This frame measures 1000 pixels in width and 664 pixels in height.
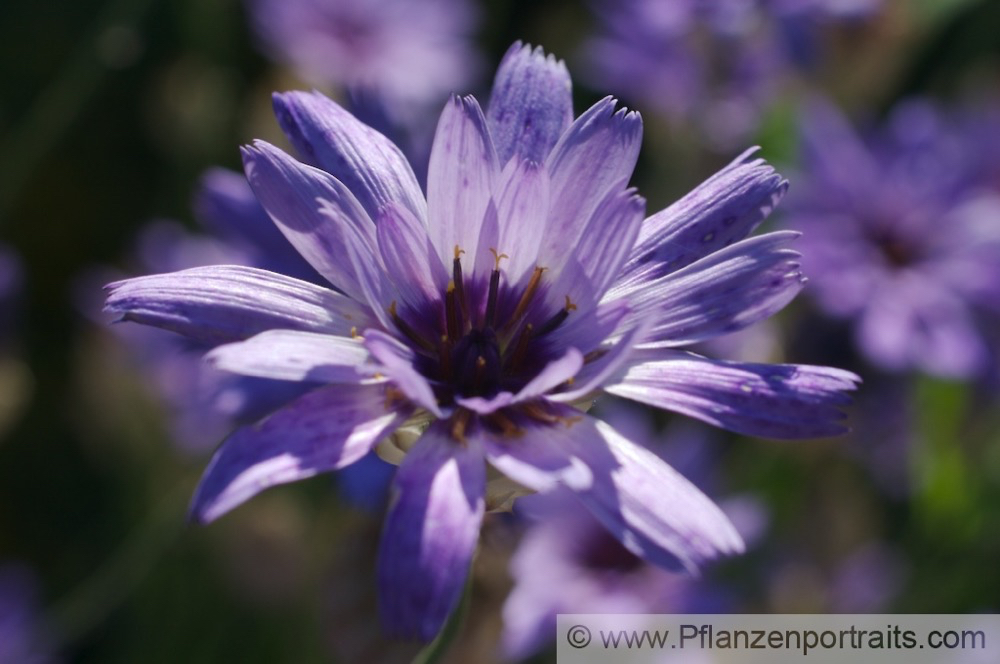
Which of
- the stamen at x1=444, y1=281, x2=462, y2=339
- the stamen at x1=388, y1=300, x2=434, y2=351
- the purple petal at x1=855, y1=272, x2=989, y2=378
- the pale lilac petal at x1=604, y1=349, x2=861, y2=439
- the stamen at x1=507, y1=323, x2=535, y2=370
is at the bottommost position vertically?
the pale lilac petal at x1=604, y1=349, x2=861, y2=439

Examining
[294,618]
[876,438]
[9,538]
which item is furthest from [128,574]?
[876,438]

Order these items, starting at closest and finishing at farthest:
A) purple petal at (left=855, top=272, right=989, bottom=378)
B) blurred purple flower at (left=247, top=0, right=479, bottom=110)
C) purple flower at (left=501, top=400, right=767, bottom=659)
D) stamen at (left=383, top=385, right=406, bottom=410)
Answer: stamen at (left=383, top=385, right=406, bottom=410), purple flower at (left=501, top=400, right=767, bottom=659), purple petal at (left=855, top=272, right=989, bottom=378), blurred purple flower at (left=247, top=0, right=479, bottom=110)

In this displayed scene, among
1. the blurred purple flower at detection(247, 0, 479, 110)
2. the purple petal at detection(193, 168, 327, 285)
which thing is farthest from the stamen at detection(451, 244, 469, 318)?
the blurred purple flower at detection(247, 0, 479, 110)

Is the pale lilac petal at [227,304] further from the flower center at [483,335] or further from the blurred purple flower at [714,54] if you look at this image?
the blurred purple flower at [714,54]

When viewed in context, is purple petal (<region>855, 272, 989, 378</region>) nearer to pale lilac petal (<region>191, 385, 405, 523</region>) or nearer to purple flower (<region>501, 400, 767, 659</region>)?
purple flower (<region>501, 400, 767, 659</region>)

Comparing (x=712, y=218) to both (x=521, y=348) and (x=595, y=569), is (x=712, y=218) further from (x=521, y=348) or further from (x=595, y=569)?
(x=595, y=569)

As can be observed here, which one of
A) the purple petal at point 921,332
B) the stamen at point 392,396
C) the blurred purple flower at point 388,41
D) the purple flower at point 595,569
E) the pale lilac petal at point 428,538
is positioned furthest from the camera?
the blurred purple flower at point 388,41

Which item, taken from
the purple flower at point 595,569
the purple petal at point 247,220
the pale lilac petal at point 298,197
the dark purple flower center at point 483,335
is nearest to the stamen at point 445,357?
the dark purple flower center at point 483,335
